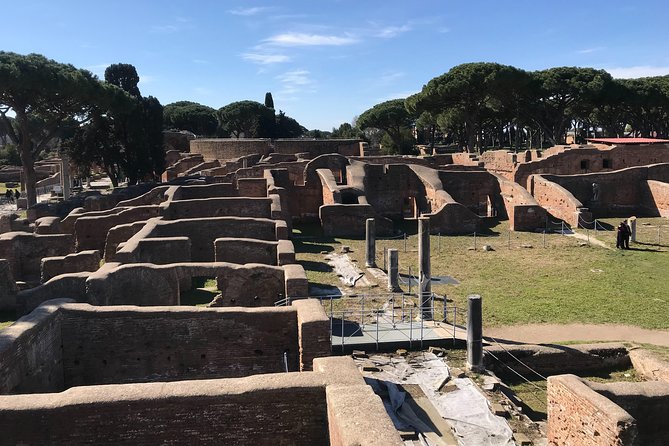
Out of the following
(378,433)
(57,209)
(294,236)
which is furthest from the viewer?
(57,209)

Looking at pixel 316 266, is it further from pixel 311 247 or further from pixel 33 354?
pixel 33 354

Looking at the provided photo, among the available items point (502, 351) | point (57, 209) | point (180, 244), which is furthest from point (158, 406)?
point (57, 209)

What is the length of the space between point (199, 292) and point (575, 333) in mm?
10232

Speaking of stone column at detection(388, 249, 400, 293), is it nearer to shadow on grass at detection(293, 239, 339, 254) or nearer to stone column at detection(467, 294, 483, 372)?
stone column at detection(467, 294, 483, 372)

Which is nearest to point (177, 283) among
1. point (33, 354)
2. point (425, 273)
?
point (33, 354)

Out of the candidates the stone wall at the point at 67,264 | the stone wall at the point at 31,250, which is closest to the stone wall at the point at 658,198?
the stone wall at the point at 67,264

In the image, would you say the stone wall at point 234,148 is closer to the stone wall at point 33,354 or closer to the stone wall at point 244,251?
the stone wall at point 244,251

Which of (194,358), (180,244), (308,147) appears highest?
(308,147)

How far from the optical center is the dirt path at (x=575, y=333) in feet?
44.1

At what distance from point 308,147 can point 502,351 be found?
46.1 meters

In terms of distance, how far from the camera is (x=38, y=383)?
890cm

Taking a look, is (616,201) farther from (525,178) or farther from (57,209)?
(57,209)

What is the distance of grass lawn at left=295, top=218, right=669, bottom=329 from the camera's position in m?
15.3

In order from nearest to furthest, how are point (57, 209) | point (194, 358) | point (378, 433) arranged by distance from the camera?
point (378, 433) < point (194, 358) < point (57, 209)
